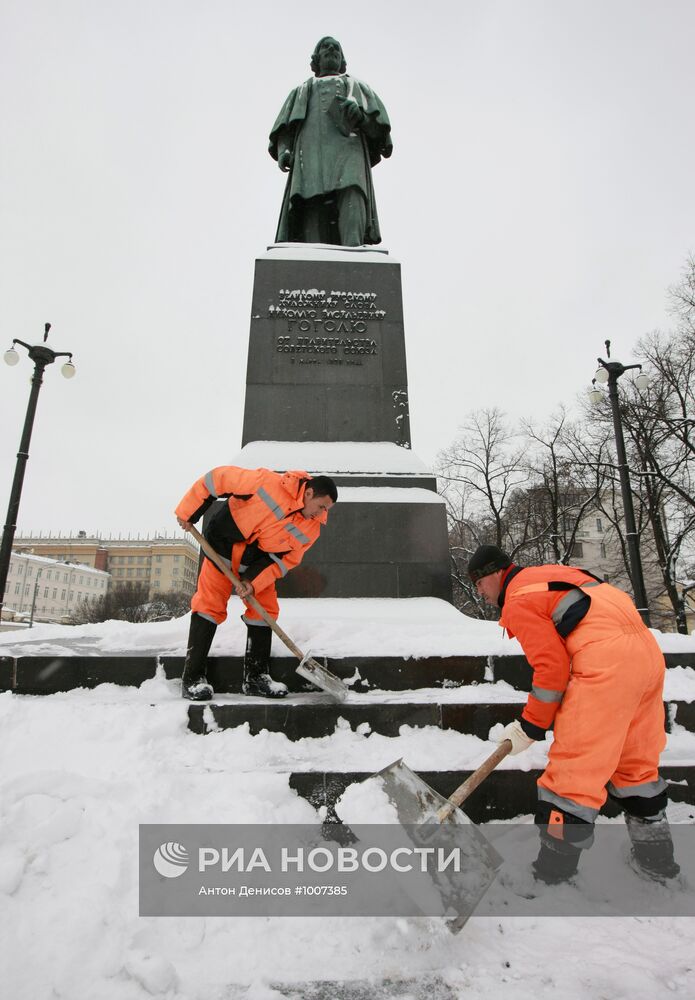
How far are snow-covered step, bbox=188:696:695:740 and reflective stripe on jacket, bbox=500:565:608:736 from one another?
2.38ft

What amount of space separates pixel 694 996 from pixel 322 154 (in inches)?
Answer: 351

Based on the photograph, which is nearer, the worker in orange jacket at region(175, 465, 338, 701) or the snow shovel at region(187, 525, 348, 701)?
the snow shovel at region(187, 525, 348, 701)

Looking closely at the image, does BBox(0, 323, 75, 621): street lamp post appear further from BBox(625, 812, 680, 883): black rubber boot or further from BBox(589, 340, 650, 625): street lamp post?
BBox(589, 340, 650, 625): street lamp post

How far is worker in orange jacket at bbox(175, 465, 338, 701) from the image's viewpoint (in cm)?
350

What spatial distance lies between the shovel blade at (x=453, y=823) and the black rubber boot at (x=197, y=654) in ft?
4.59

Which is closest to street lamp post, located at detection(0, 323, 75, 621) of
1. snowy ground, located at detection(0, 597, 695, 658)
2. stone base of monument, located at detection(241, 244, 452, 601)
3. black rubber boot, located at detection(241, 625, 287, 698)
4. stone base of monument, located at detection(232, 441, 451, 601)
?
snowy ground, located at detection(0, 597, 695, 658)

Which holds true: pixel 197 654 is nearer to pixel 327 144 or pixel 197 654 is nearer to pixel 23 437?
pixel 327 144

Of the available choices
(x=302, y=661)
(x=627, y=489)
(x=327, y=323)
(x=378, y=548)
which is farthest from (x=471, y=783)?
(x=627, y=489)

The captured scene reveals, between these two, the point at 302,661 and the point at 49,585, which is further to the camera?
the point at 49,585

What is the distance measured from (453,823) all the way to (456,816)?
0.03m

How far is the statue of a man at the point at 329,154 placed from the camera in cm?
752

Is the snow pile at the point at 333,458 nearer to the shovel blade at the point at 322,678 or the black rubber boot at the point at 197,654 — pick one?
the black rubber boot at the point at 197,654

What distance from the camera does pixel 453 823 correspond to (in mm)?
2166

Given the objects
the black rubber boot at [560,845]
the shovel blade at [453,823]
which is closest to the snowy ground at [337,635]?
the shovel blade at [453,823]
